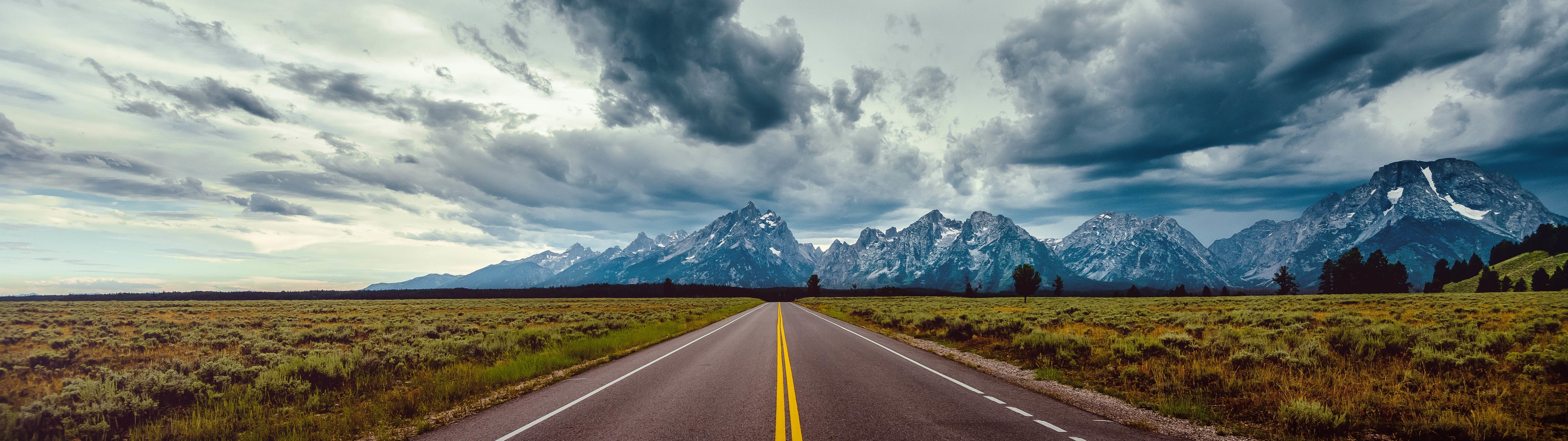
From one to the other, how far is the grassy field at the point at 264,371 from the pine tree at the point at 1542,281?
113663 mm

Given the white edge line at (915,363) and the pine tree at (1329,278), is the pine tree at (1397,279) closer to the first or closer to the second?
the pine tree at (1329,278)

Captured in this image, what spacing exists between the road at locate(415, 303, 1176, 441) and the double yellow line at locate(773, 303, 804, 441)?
30mm

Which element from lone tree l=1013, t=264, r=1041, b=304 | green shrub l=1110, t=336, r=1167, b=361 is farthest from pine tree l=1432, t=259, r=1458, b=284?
green shrub l=1110, t=336, r=1167, b=361

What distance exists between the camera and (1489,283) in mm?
76500

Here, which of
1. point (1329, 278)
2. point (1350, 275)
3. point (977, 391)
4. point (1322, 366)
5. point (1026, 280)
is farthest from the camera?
point (1329, 278)

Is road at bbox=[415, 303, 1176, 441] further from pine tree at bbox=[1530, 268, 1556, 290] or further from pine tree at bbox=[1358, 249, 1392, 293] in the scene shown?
pine tree at bbox=[1358, 249, 1392, 293]

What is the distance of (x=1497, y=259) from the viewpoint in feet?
360

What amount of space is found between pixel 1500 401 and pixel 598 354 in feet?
62.8

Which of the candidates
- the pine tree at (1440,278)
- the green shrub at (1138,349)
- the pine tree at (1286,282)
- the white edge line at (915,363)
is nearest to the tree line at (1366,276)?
the pine tree at (1440,278)

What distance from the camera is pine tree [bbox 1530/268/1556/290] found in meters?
68.0

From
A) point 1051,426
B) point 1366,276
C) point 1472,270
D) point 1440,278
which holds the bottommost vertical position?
point 1440,278

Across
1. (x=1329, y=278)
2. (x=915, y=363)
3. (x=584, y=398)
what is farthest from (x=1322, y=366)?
(x=1329, y=278)

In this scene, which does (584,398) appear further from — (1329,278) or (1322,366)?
(1329,278)

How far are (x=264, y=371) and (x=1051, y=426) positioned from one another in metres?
16.0
